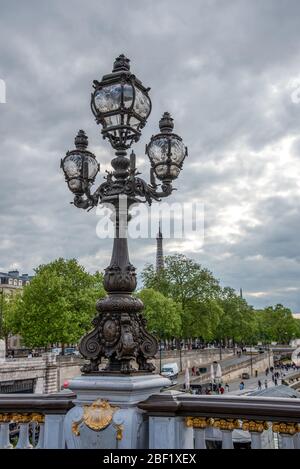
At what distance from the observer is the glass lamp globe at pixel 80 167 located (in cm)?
663

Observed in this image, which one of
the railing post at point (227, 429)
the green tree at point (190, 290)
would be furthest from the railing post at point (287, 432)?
the green tree at point (190, 290)

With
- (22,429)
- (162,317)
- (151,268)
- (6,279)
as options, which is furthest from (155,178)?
(6,279)

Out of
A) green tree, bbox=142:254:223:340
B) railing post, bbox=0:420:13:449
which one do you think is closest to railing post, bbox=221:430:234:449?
railing post, bbox=0:420:13:449

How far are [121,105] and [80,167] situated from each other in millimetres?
1149

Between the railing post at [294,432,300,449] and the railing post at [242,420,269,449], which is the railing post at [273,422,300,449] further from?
the railing post at [242,420,269,449]

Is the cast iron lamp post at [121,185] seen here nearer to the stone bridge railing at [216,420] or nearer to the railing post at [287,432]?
the stone bridge railing at [216,420]

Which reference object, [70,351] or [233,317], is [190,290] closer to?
[70,351]

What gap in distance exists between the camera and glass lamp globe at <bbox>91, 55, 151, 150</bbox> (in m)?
6.06

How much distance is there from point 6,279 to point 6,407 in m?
102

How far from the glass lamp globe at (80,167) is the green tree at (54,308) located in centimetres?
3727

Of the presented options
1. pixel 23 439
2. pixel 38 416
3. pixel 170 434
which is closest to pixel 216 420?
pixel 170 434

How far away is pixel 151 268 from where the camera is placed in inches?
2731

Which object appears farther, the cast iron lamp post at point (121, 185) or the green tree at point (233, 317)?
the green tree at point (233, 317)
